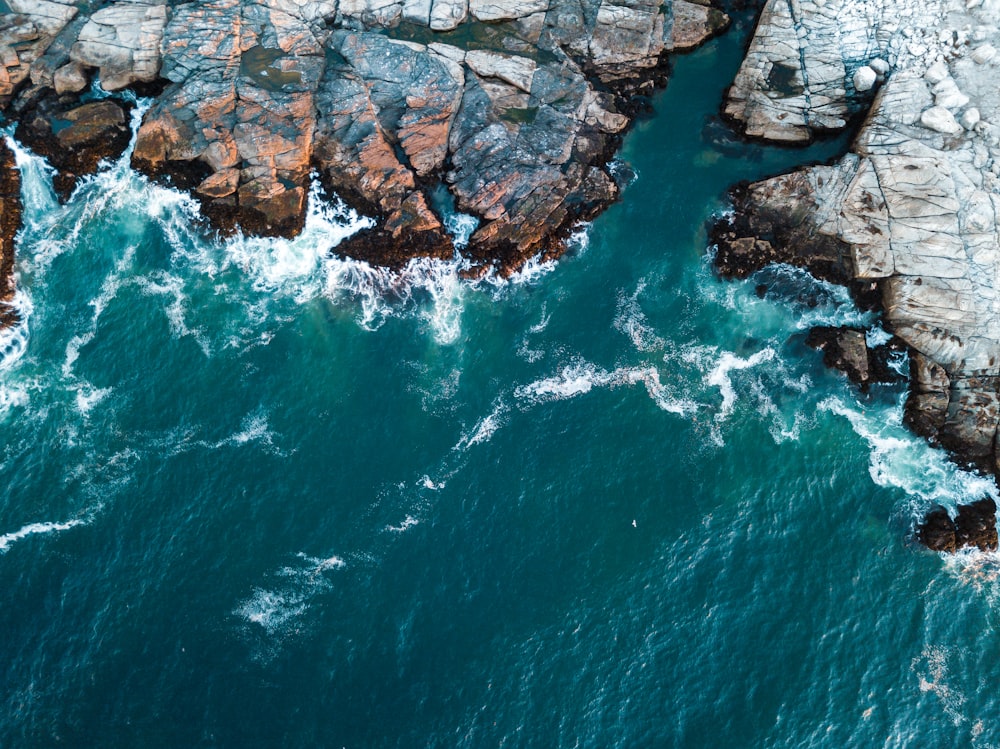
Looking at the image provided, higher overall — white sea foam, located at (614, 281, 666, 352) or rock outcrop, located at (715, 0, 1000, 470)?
rock outcrop, located at (715, 0, 1000, 470)

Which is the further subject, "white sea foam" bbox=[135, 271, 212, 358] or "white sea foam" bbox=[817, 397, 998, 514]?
"white sea foam" bbox=[135, 271, 212, 358]

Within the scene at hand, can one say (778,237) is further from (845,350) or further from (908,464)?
(908,464)

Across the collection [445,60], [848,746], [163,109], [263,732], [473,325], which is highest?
[445,60]

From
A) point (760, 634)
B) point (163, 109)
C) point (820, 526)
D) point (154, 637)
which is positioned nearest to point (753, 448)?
point (820, 526)

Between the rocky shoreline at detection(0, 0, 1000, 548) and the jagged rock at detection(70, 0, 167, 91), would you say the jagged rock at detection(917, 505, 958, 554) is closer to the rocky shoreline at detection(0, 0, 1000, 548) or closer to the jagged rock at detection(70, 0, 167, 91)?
the rocky shoreline at detection(0, 0, 1000, 548)

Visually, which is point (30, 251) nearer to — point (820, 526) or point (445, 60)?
point (445, 60)

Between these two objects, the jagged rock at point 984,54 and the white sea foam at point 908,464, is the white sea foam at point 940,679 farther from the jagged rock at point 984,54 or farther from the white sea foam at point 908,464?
the jagged rock at point 984,54

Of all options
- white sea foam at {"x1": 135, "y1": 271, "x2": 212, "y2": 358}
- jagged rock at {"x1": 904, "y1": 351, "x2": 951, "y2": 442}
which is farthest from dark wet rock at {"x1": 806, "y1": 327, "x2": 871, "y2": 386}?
white sea foam at {"x1": 135, "y1": 271, "x2": 212, "y2": 358}
